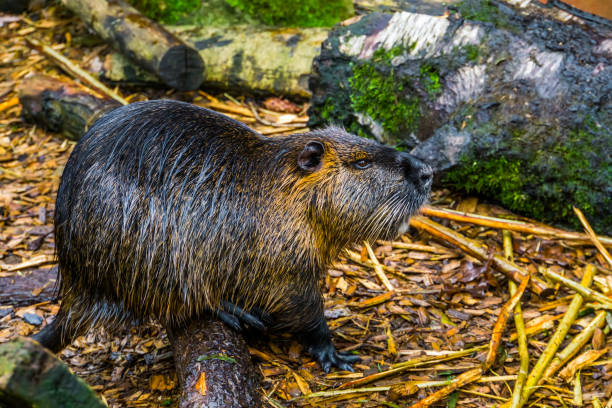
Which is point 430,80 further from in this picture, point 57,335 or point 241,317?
point 57,335

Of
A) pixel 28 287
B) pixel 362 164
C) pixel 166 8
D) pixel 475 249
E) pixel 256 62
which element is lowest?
pixel 28 287

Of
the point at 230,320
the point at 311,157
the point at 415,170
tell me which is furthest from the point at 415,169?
the point at 230,320

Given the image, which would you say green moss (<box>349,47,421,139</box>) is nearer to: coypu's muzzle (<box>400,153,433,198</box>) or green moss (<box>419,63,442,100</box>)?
green moss (<box>419,63,442,100</box>)

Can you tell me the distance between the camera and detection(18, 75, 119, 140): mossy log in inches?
212

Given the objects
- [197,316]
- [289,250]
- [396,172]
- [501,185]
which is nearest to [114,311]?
[197,316]

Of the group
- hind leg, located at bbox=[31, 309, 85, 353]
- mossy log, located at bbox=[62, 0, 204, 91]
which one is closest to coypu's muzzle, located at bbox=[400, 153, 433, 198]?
hind leg, located at bbox=[31, 309, 85, 353]

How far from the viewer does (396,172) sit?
10.4 ft

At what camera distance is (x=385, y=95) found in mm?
4754

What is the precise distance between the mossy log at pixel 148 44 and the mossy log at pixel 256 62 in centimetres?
24

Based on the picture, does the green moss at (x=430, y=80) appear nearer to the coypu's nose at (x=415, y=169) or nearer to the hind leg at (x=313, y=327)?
the coypu's nose at (x=415, y=169)

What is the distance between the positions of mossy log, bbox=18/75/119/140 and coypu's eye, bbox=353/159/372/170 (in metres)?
2.90

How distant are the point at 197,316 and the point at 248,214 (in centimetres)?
58

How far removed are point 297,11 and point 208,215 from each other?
4067 mm

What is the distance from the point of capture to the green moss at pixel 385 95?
15.4 ft
